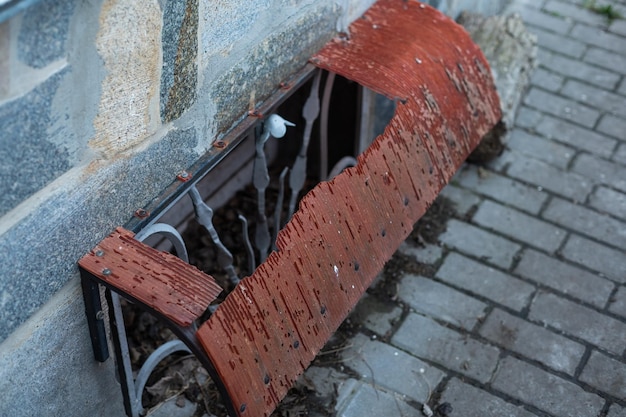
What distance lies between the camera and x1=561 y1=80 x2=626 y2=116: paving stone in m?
5.29

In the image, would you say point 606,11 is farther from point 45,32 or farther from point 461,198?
point 45,32

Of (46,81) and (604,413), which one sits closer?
(46,81)

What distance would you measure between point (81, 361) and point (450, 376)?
5.51ft

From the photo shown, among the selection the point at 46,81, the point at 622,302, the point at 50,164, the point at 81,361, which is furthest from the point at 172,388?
the point at 622,302

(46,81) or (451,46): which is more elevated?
(451,46)

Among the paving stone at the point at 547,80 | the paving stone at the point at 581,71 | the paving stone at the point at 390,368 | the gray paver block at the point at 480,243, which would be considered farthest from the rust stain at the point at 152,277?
the paving stone at the point at 581,71

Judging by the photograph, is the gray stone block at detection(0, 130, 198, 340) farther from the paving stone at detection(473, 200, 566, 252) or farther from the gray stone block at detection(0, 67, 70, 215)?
the paving stone at detection(473, 200, 566, 252)

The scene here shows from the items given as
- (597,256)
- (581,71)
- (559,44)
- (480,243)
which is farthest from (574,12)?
(480,243)

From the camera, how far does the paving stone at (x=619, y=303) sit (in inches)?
156

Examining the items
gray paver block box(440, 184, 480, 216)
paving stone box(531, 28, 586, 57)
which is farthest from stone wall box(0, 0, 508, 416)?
paving stone box(531, 28, 586, 57)

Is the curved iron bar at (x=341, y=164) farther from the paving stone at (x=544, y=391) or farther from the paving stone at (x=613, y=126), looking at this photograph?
the paving stone at (x=613, y=126)

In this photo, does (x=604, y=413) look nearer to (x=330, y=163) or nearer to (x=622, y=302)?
(x=622, y=302)

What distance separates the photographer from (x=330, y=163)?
179 inches

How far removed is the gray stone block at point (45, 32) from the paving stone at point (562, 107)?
3.82 metres
